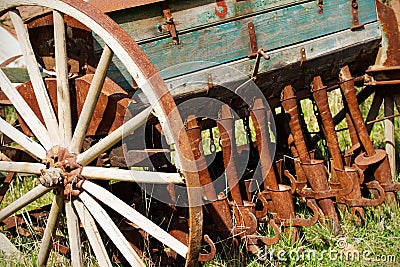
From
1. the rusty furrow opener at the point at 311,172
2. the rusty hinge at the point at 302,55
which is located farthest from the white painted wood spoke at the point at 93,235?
the rusty hinge at the point at 302,55

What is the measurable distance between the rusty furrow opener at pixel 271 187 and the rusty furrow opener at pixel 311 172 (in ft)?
0.26

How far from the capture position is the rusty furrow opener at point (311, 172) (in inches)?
149

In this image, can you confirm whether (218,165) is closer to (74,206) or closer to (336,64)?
(336,64)

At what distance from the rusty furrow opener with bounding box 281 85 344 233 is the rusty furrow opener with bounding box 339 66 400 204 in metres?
0.31

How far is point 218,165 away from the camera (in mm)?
4031

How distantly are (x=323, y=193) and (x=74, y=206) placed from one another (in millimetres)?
1526

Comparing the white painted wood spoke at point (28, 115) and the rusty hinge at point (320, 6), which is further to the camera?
the rusty hinge at point (320, 6)

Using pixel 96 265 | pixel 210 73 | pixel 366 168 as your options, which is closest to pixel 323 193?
pixel 366 168

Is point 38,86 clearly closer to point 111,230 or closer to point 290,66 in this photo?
point 111,230

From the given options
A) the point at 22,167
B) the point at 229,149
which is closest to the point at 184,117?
the point at 229,149

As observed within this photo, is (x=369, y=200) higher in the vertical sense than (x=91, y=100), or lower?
lower

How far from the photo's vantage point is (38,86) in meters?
3.06

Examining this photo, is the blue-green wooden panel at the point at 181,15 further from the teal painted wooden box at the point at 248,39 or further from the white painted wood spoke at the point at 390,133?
the white painted wood spoke at the point at 390,133

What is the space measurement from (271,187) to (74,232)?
126cm
